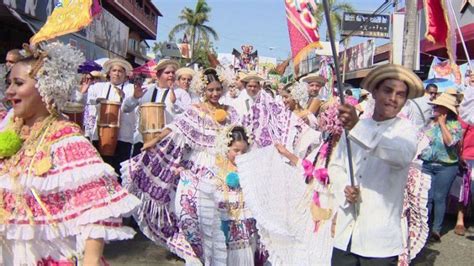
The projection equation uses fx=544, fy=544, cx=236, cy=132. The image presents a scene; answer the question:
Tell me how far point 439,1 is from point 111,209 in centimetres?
489

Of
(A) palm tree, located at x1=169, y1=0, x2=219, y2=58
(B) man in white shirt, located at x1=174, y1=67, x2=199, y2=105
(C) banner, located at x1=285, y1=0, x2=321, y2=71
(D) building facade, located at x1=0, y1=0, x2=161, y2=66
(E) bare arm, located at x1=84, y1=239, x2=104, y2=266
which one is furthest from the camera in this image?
(A) palm tree, located at x1=169, y1=0, x2=219, y2=58

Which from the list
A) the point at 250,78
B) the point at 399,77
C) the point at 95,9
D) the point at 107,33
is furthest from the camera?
the point at 107,33

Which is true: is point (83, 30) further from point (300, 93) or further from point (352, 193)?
point (352, 193)

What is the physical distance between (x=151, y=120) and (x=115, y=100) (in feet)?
3.08

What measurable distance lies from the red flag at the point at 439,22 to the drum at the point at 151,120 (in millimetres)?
3170

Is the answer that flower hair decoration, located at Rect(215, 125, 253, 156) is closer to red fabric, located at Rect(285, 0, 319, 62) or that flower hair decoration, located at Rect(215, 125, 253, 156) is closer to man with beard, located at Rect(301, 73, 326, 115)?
red fabric, located at Rect(285, 0, 319, 62)

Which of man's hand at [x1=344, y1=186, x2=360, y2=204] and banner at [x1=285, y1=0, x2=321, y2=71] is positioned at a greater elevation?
banner at [x1=285, y1=0, x2=321, y2=71]

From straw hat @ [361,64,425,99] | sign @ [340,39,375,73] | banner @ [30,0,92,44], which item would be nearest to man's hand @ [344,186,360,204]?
straw hat @ [361,64,425,99]

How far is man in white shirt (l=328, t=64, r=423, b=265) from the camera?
3091 millimetres

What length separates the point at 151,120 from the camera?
21.2ft

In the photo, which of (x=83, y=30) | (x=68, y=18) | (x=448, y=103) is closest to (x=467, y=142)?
(x=448, y=103)

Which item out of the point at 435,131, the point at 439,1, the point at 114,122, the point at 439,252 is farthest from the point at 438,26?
the point at 114,122

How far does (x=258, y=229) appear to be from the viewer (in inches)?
184

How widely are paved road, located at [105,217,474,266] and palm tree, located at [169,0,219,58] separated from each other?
159ft
